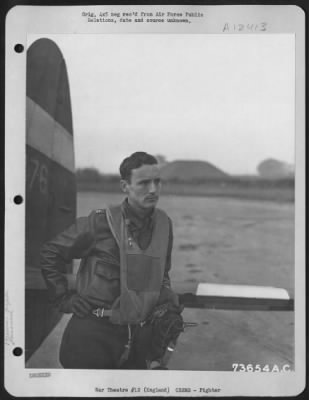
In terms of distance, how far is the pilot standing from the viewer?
0.57 m

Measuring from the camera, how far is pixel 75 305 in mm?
572

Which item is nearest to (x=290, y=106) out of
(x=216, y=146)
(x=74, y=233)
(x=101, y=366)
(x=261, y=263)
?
(x=216, y=146)

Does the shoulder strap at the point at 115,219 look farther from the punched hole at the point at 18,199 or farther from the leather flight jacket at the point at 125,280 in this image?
the punched hole at the point at 18,199

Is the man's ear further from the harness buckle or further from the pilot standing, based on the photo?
the harness buckle

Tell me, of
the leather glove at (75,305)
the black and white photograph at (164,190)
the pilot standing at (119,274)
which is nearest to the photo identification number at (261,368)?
the black and white photograph at (164,190)

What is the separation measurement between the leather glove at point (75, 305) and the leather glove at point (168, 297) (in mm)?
104

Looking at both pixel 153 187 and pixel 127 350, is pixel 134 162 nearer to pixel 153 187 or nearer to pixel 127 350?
pixel 153 187

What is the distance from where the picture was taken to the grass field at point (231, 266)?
1.90 ft

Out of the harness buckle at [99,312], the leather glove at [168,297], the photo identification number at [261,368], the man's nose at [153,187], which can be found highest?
the man's nose at [153,187]

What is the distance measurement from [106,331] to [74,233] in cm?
15

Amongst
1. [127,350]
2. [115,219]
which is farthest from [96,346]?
[115,219]

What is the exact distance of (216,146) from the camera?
0.58 metres

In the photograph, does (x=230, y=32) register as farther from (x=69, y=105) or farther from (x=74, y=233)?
(x=74, y=233)

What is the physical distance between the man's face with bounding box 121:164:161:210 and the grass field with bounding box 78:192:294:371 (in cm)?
2
